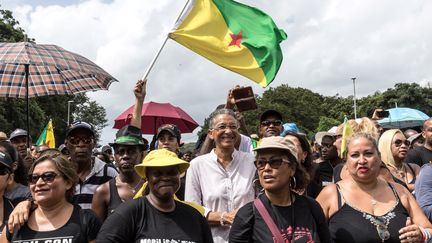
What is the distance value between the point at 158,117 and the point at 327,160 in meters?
3.68

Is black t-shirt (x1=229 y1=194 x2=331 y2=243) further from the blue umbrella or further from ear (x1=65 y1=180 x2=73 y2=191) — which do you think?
the blue umbrella

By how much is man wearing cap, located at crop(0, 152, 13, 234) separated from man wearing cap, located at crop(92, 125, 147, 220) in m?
0.64

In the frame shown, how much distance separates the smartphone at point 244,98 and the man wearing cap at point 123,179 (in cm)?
111

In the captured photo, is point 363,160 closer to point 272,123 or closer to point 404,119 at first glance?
point 272,123

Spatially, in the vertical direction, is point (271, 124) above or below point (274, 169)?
above

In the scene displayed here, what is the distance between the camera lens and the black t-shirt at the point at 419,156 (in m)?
6.59

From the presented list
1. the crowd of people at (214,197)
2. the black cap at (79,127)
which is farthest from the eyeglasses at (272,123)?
the black cap at (79,127)

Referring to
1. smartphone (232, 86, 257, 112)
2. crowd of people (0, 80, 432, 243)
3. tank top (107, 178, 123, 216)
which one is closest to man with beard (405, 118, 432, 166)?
crowd of people (0, 80, 432, 243)


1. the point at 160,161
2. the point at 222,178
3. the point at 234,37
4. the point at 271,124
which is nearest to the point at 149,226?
the point at 160,161

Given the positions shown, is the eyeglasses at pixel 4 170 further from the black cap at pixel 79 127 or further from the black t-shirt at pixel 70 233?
the black cap at pixel 79 127

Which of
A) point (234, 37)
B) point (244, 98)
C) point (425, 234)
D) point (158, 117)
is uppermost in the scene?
point (234, 37)

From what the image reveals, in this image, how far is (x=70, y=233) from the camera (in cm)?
348

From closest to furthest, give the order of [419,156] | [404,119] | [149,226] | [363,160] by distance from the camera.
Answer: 1. [149,226]
2. [363,160]
3. [419,156]
4. [404,119]

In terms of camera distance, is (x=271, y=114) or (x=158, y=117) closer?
(x=271, y=114)
